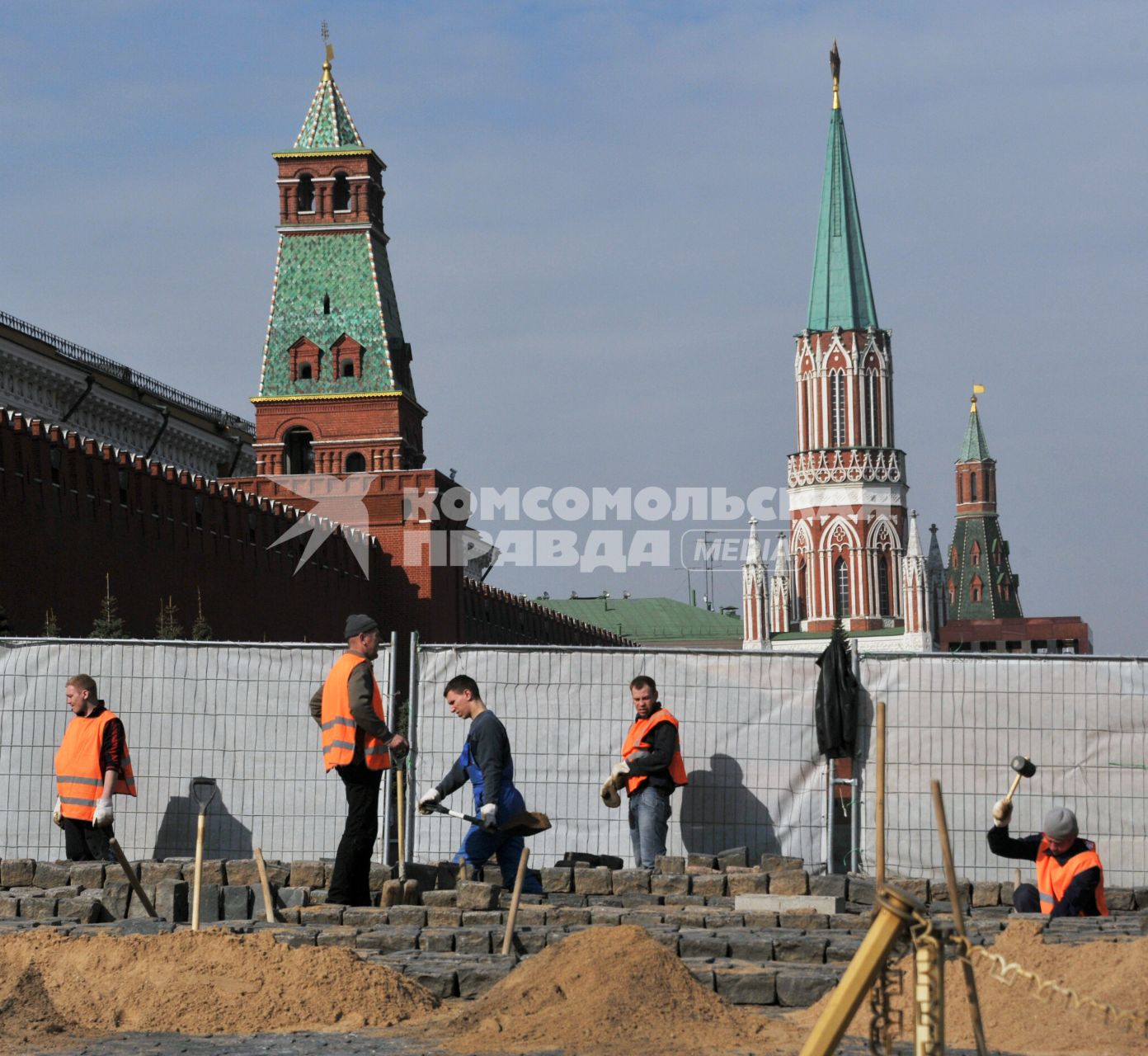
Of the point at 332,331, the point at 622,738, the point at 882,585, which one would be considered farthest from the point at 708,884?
the point at 882,585

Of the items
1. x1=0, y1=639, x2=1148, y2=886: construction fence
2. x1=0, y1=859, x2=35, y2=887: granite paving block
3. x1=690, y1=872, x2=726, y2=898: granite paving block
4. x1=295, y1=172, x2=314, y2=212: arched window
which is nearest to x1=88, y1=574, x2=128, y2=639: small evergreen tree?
x1=0, y1=639, x2=1148, y2=886: construction fence

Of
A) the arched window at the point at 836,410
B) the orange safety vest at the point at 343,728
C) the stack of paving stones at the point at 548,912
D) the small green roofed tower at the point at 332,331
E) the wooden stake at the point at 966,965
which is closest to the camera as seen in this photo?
the wooden stake at the point at 966,965

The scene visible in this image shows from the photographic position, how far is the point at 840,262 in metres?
105

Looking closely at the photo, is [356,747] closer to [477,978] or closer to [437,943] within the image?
[437,943]

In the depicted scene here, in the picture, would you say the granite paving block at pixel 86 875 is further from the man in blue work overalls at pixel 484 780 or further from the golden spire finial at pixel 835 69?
the golden spire finial at pixel 835 69

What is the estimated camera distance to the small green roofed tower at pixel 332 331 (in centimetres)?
5503

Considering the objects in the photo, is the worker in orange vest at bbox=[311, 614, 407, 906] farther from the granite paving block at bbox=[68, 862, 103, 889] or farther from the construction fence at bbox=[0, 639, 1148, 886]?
the construction fence at bbox=[0, 639, 1148, 886]

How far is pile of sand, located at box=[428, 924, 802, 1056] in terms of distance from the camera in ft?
24.7

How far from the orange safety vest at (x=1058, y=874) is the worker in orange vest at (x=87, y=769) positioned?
5.23 m

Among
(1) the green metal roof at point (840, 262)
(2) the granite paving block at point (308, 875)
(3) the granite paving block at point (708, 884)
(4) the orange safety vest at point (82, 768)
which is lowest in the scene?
(3) the granite paving block at point (708, 884)

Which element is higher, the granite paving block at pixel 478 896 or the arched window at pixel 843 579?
the arched window at pixel 843 579

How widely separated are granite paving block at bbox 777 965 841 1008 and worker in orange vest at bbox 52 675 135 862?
15.7 ft

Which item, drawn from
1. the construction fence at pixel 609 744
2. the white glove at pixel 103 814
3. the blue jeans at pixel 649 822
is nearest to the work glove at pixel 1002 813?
the construction fence at pixel 609 744

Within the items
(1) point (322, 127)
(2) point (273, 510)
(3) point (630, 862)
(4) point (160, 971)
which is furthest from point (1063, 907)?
(1) point (322, 127)
